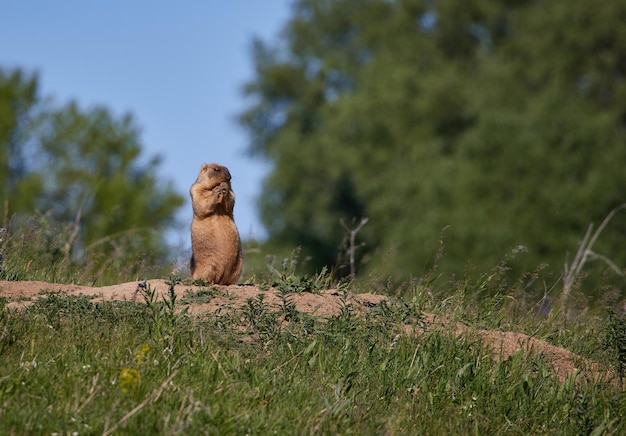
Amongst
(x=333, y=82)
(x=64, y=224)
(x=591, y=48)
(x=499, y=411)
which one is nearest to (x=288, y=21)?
(x=333, y=82)

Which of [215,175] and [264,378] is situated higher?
[215,175]

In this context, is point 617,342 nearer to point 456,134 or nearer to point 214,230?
point 214,230

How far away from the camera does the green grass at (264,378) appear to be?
226 inches

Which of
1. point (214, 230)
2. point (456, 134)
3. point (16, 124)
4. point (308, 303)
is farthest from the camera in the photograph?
point (16, 124)

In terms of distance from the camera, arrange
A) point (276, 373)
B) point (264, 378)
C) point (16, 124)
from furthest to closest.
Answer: point (16, 124) < point (276, 373) < point (264, 378)

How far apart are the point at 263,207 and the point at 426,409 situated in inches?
1221

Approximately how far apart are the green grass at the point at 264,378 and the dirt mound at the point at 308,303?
142mm

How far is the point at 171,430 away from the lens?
5.42m

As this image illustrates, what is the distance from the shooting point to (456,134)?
3222 cm

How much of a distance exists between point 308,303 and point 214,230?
113 cm

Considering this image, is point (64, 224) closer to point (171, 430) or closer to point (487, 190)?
point (171, 430)

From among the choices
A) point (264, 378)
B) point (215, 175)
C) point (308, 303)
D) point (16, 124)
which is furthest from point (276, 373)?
point (16, 124)

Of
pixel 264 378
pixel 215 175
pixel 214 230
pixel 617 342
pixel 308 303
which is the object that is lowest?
pixel 264 378

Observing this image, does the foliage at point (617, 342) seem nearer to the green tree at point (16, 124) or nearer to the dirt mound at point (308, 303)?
the dirt mound at point (308, 303)
